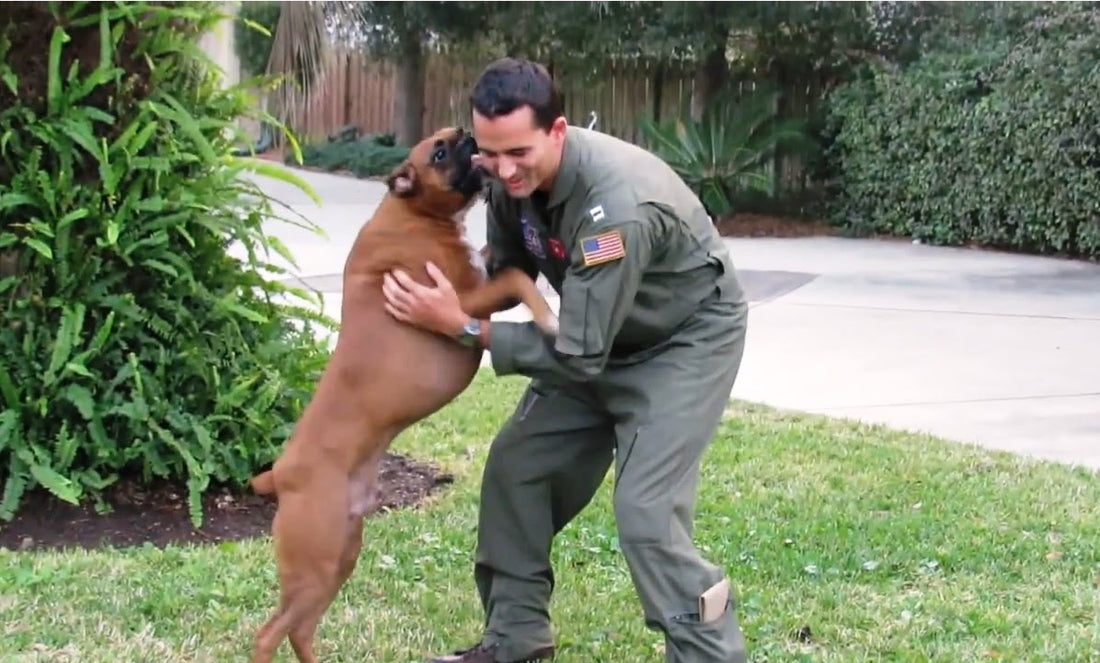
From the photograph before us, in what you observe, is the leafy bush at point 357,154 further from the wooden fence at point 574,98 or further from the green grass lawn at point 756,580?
the green grass lawn at point 756,580

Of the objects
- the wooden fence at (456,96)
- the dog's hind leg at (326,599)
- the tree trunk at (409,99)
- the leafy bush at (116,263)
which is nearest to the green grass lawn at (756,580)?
the dog's hind leg at (326,599)

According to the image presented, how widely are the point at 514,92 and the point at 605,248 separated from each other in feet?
1.49

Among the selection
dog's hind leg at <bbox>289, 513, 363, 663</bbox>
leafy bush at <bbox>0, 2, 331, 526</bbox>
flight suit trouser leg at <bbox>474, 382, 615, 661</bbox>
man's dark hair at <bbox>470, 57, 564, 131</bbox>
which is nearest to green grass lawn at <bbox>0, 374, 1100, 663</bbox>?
flight suit trouser leg at <bbox>474, 382, 615, 661</bbox>

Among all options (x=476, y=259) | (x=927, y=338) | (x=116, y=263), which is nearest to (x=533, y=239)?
(x=476, y=259)

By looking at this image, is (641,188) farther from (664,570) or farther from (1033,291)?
(1033,291)

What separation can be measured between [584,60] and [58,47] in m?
14.6

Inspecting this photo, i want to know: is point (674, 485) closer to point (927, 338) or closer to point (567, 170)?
point (567, 170)

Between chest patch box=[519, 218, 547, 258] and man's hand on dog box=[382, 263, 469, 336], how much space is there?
0.26m

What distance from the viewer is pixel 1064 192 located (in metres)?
13.8

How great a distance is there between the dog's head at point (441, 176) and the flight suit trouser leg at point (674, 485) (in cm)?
72

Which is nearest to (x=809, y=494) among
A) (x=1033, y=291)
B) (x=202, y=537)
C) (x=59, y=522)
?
(x=202, y=537)

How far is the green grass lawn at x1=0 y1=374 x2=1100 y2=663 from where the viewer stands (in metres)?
4.43

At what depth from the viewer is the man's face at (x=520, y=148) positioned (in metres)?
3.42

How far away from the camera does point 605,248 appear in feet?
11.4
